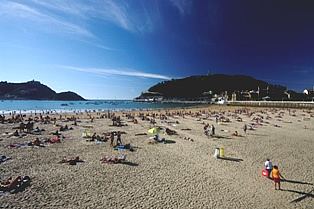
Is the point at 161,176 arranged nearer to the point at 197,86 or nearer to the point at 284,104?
the point at 284,104

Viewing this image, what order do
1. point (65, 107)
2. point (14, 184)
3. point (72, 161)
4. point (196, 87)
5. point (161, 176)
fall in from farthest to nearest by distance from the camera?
1. point (196, 87)
2. point (65, 107)
3. point (72, 161)
4. point (161, 176)
5. point (14, 184)

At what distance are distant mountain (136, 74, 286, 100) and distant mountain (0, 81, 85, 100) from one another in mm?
103576

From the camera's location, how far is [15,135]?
54.0ft

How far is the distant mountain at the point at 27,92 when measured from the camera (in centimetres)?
16807

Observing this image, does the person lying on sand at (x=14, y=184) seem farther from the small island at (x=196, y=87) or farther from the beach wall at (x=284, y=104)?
the small island at (x=196, y=87)

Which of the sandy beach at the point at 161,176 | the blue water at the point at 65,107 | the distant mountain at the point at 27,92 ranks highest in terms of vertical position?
the distant mountain at the point at 27,92

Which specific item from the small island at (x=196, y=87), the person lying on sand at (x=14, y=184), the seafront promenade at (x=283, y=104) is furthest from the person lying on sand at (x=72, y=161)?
the small island at (x=196, y=87)

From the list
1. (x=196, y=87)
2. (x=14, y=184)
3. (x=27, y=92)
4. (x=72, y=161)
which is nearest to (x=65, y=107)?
(x=72, y=161)

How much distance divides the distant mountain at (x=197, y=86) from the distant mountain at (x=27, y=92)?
10358 centimetres

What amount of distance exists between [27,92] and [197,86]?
172m

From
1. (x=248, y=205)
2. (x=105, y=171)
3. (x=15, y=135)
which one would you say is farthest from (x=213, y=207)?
(x=15, y=135)

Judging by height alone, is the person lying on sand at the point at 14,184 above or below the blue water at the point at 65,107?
below

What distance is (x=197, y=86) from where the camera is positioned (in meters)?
170

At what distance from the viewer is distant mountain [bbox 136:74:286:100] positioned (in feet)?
531
